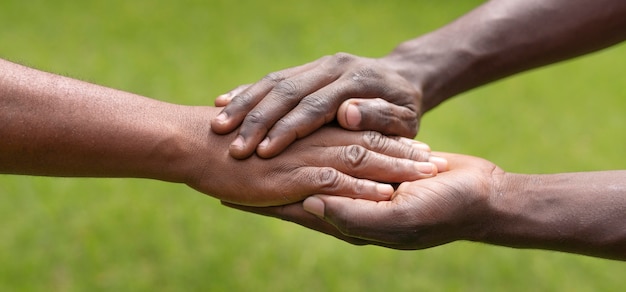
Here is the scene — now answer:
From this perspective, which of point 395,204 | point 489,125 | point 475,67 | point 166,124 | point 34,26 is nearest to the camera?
point 395,204

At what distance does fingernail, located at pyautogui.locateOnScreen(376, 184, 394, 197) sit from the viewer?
1721mm

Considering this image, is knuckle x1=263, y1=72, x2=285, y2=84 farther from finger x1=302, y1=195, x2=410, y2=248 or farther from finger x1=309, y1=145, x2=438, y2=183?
finger x1=302, y1=195, x2=410, y2=248

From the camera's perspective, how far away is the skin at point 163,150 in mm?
1654

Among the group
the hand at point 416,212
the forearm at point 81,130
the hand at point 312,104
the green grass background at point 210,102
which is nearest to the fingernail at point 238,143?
the hand at point 312,104

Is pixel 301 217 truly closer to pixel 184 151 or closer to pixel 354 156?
pixel 354 156

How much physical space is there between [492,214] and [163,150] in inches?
30.6

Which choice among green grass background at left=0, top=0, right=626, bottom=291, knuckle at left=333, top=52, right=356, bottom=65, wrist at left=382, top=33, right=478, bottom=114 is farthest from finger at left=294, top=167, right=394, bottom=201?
green grass background at left=0, top=0, right=626, bottom=291

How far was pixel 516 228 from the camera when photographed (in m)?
1.65

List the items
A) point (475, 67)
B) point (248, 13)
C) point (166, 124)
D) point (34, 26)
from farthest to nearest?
point (248, 13) < point (34, 26) < point (475, 67) < point (166, 124)

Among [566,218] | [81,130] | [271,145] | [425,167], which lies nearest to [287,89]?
[271,145]

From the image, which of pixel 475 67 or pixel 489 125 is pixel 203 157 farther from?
pixel 489 125

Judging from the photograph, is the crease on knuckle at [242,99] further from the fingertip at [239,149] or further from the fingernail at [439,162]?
the fingernail at [439,162]

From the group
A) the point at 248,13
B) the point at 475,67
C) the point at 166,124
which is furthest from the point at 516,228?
the point at 248,13

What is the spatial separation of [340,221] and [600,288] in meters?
1.76
